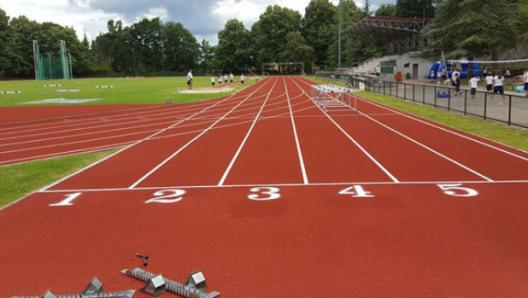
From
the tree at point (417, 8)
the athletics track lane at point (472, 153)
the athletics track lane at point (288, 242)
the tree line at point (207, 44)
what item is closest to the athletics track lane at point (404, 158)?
the athletics track lane at point (472, 153)

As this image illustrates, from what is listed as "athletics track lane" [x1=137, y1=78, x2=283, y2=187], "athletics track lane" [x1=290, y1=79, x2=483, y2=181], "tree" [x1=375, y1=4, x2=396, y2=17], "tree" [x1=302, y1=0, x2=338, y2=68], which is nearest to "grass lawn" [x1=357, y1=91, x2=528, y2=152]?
"athletics track lane" [x1=290, y1=79, x2=483, y2=181]

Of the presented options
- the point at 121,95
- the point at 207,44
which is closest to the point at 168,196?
the point at 121,95

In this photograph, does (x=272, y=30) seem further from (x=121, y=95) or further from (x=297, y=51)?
(x=121, y=95)

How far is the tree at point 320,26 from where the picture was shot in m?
101

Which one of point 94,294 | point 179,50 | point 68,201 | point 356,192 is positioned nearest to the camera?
point 94,294

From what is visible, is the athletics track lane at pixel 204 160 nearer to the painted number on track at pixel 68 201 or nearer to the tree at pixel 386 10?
the painted number on track at pixel 68 201

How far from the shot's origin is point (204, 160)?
11141 mm

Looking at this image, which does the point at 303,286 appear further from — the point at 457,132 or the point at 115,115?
the point at 115,115

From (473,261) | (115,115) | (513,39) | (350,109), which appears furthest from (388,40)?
(473,261)

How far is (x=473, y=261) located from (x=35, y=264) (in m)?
5.12

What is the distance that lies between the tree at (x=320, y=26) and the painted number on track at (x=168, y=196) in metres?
96.1

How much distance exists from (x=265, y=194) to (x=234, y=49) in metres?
101

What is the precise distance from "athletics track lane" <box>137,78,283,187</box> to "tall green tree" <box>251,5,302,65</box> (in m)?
88.2

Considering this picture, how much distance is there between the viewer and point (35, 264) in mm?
5176
